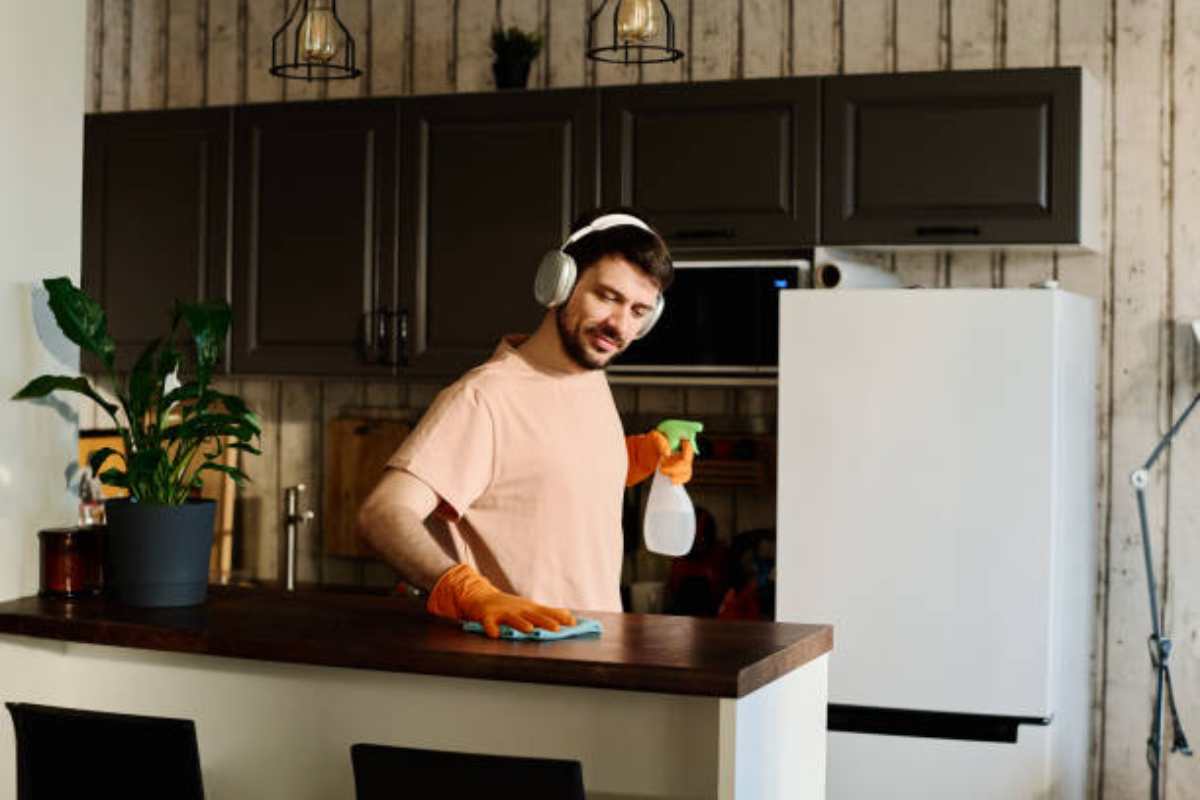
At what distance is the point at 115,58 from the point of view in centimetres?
550

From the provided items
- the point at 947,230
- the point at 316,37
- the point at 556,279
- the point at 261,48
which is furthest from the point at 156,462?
the point at 261,48

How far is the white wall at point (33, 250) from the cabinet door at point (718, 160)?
5.84 feet

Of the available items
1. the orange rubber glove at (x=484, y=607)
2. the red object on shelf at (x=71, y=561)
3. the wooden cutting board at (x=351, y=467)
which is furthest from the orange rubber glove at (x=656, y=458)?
the wooden cutting board at (x=351, y=467)

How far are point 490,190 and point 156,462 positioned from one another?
6.81 ft

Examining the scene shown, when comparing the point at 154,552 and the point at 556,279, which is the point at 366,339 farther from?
the point at 154,552

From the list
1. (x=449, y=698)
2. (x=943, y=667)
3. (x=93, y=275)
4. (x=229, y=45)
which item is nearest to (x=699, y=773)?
(x=449, y=698)

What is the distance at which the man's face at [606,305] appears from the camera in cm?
289

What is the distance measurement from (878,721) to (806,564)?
393mm

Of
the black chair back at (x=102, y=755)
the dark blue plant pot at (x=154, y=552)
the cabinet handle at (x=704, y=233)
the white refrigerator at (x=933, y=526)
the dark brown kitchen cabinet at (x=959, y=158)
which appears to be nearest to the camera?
the black chair back at (x=102, y=755)

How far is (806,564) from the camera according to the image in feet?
13.4

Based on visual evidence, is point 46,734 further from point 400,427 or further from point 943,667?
point 400,427

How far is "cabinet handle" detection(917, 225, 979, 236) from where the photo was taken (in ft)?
13.7

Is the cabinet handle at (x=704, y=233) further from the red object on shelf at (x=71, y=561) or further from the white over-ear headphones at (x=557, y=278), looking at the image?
the red object on shelf at (x=71, y=561)

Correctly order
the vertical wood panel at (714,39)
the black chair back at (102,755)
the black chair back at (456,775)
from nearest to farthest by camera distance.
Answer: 1. the black chair back at (456,775)
2. the black chair back at (102,755)
3. the vertical wood panel at (714,39)
